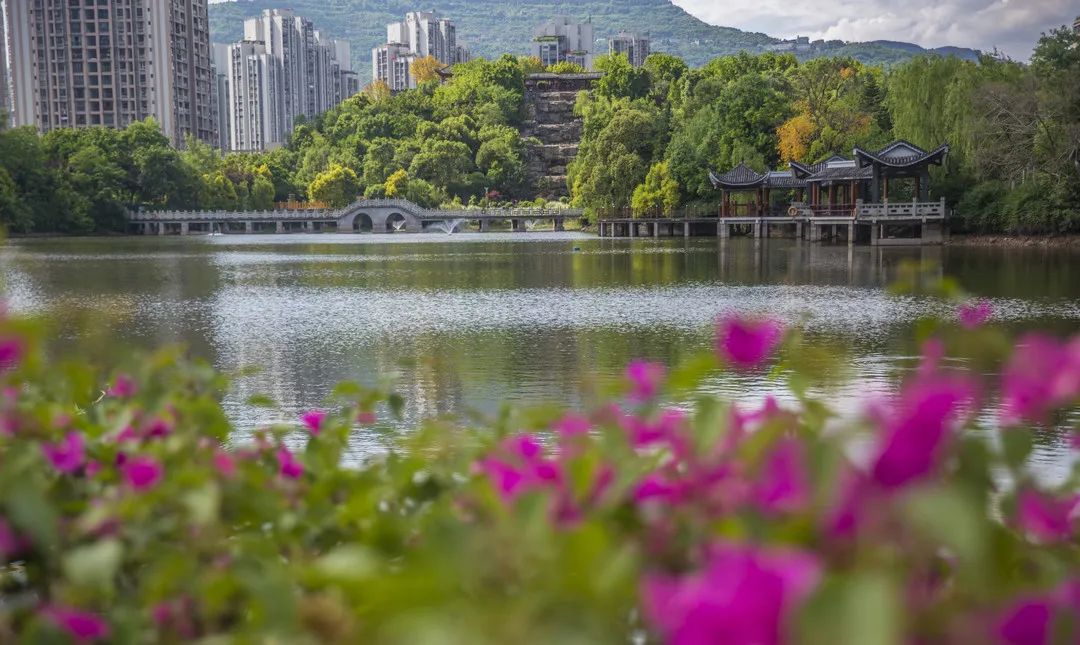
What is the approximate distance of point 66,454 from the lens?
196 centimetres

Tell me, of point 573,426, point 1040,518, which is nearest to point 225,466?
point 573,426

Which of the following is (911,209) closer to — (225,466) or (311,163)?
(225,466)

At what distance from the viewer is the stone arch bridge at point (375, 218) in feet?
246

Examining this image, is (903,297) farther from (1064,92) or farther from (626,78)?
(626,78)

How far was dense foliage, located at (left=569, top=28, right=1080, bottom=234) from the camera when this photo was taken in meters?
31.4

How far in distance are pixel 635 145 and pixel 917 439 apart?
54.0 m

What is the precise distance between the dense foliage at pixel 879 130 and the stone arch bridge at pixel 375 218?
18.1ft

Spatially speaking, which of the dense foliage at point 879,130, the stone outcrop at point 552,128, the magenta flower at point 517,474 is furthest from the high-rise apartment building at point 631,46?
the magenta flower at point 517,474

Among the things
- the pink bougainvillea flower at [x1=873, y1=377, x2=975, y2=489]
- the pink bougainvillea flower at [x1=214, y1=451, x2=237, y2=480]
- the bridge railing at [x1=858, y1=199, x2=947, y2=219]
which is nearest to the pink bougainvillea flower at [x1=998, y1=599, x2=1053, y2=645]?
the pink bougainvillea flower at [x1=873, y1=377, x2=975, y2=489]

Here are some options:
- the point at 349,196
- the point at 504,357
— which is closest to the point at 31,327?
the point at 504,357

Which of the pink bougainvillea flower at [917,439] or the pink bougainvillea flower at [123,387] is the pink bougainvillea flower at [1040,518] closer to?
the pink bougainvillea flower at [917,439]

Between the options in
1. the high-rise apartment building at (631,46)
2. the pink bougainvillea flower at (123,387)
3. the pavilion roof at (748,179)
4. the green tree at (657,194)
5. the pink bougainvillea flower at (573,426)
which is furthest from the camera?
the high-rise apartment building at (631,46)

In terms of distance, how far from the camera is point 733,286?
21.7 meters

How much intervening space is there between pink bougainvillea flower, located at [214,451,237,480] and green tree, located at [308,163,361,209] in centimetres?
8543
